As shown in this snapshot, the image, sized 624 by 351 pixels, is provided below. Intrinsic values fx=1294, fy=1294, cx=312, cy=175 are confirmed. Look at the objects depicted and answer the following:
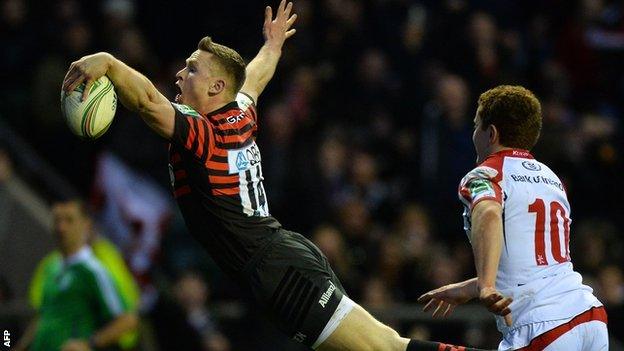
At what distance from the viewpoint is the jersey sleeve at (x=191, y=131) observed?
7078mm

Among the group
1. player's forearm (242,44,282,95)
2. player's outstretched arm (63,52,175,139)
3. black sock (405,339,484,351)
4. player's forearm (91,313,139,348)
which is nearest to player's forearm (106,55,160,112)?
player's outstretched arm (63,52,175,139)

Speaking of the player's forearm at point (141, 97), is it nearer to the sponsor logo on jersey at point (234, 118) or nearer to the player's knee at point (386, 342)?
the sponsor logo on jersey at point (234, 118)

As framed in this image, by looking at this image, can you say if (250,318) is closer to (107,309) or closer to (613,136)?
(107,309)

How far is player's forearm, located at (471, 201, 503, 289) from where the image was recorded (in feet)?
21.1

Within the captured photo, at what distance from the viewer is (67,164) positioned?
1452cm

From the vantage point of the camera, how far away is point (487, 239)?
652 cm

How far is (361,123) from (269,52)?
18.0ft

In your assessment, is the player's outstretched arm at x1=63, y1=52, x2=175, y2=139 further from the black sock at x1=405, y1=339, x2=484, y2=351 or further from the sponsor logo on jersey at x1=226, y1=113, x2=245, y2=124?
the black sock at x1=405, y1=339, x2=484, y2=351

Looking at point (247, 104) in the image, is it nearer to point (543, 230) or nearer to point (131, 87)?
point (131, 87)

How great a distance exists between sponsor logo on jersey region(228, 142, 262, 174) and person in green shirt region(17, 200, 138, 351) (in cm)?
320

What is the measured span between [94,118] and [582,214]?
25.7ft

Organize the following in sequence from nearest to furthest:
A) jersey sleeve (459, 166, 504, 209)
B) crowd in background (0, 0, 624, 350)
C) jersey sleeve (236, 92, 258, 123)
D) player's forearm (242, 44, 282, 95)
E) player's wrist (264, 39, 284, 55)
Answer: jersey sleeve (459, 166, 504, 209) < jersey sleeve (236, 92, 258, 123) < player's forearm (242, 44, 282, 95) < player's wrist (264, 39, 284, 55) < crowd in background (0, 0, 624, 350)

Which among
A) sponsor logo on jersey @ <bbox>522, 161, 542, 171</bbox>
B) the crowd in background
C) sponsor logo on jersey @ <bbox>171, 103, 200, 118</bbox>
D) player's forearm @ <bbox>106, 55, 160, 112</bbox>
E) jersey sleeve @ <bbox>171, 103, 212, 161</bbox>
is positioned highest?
player's forearm @ <bbox>106, 55, 160, 112</bbox>

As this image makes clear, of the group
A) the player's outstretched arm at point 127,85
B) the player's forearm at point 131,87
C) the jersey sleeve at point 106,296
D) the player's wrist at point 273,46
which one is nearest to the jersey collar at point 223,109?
the player's outstretched arm at point 127,85
